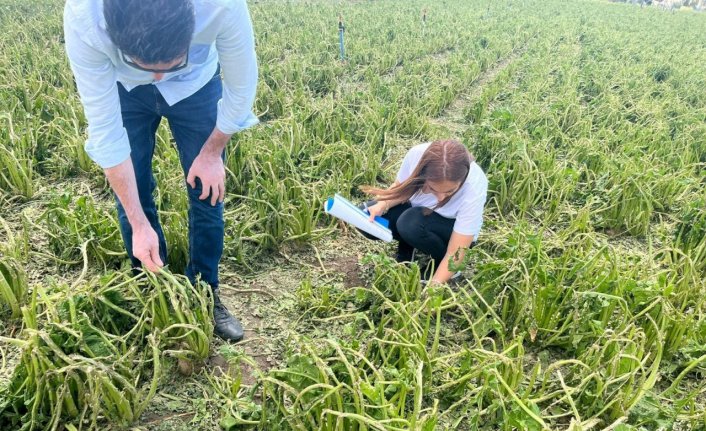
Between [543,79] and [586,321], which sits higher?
[586,321]

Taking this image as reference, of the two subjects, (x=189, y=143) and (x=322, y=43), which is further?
(x=322, y=43)

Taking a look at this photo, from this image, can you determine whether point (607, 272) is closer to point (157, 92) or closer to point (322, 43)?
point (157, 92)

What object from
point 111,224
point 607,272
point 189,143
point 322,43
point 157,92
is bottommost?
point 322,43

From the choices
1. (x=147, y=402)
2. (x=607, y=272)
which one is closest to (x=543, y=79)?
(x=607, y=272)

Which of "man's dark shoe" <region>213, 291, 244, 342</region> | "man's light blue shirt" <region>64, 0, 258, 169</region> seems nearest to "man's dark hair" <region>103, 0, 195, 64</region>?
"man's light blue shirt" <region>64, 0, 258, 169</region>

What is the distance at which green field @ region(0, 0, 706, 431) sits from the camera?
1.65m

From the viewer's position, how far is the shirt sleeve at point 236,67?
1.52 meters

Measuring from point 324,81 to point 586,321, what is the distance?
461cm

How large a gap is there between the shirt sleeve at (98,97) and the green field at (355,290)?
1.76ft

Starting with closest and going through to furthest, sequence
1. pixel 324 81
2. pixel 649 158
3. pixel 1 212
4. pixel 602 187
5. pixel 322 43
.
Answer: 1. pixel 1 212
2. pixel 602 187
3. pixel 649 158
4. pixel 324 81
5. pixel 322 43

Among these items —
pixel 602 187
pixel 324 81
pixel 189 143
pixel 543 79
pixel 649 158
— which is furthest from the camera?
pixel 543 79

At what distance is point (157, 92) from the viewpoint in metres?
1.76

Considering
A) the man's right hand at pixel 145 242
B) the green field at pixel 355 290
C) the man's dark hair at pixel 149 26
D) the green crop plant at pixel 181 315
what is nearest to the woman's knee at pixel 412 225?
the green field at pixel 355 290

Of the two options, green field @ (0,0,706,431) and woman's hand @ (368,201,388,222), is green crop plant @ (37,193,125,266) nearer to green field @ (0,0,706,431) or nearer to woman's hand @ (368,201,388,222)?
green field @ (0,0,706,431)
